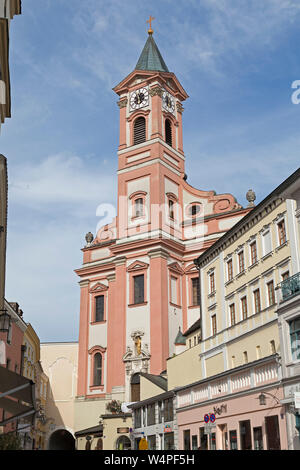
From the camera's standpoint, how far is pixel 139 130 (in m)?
56.9

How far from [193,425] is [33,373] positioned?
18324mm

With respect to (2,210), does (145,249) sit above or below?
above

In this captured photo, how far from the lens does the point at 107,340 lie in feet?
172

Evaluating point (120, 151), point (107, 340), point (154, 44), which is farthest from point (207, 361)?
point (154, 44)

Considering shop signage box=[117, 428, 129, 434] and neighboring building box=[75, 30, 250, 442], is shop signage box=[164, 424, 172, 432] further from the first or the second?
neighboring building box=[75, 30, 250, 442]

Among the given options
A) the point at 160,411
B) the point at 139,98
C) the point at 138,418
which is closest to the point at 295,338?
the point at 160,411

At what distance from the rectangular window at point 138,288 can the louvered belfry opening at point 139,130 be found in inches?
524

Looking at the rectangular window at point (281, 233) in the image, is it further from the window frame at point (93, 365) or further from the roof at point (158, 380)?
the window frame at point (93, 365)

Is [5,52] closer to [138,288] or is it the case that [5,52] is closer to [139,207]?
[138,288]

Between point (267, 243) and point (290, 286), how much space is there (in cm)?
474

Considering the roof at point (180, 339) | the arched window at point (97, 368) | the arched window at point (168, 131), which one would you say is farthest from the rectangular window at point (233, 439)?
the arched window at point (168, 131)

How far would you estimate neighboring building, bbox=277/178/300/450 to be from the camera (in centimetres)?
2258

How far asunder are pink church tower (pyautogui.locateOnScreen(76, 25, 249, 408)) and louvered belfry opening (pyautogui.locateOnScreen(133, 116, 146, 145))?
11cm

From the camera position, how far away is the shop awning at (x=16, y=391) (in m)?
12.0
